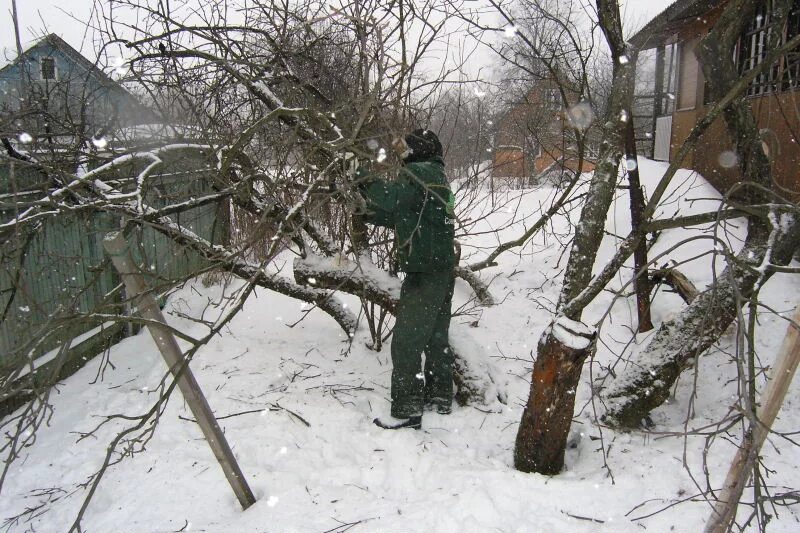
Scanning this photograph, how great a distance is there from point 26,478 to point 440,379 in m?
2.84

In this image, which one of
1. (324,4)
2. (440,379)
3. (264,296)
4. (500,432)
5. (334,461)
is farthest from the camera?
(264,296)

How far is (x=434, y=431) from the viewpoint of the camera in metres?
3.73

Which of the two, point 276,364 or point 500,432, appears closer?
point 500,432

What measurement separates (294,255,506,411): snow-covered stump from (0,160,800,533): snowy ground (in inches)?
5.7

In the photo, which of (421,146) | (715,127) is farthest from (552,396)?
(715,127)

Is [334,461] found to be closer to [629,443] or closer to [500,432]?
[500,432]

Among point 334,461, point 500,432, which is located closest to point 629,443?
point 500,432

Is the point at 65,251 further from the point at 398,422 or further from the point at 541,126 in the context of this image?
the point at 541,126

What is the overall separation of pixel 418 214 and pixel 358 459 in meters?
1.61

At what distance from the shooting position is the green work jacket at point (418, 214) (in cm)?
339

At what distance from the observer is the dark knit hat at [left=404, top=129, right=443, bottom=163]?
3629mm

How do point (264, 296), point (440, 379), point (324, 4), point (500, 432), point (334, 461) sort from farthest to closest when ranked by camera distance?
point (264, 296), point (324, 4), point (440, 379), point (500, 432), point (334, 461)

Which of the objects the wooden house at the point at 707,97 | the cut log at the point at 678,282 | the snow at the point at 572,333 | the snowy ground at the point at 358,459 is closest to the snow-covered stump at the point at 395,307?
the snowy ground at the point at 358,459

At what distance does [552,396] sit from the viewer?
3021mm
